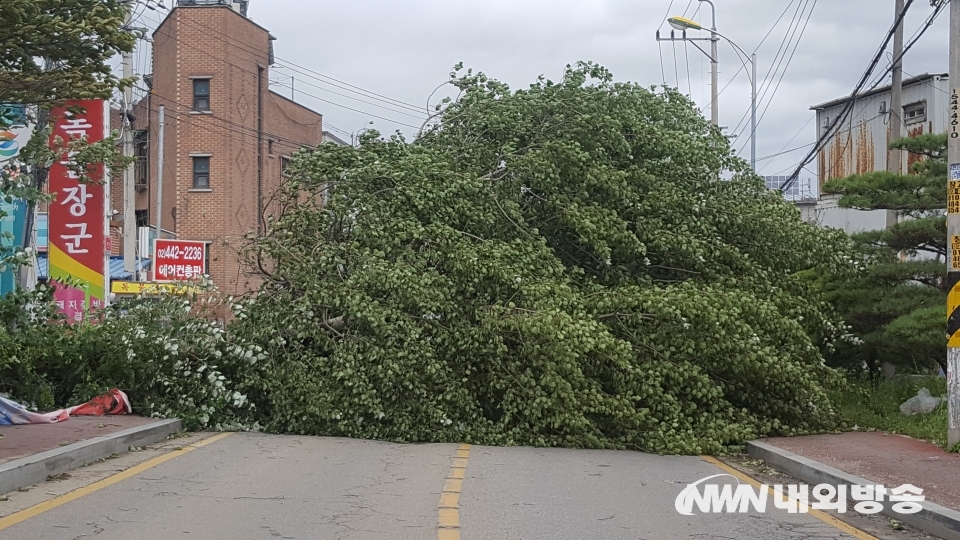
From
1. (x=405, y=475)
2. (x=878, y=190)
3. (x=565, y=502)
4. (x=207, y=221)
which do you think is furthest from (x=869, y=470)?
(x=207, y=221)

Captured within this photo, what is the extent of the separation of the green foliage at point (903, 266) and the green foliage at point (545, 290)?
0.62 m

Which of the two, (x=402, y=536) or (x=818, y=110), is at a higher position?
(x=818, y=110)

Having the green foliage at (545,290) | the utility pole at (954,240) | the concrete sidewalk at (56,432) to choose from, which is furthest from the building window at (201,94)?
the utility pole at (954,240)

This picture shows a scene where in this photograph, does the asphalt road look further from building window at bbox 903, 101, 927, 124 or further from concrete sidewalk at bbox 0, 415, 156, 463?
building window at bbox 903, 101, 927, 124

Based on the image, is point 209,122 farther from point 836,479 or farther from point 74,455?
point 836,479

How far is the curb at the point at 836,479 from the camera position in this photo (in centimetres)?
726

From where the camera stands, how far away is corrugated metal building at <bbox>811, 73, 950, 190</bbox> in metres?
28.2

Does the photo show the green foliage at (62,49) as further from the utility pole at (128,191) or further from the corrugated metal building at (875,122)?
the corrugated metal building at (875,122)

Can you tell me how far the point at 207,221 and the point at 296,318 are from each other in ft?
80.0

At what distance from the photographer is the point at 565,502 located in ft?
27.5

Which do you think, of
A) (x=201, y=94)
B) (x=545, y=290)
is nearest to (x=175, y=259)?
(x=201, y=94)

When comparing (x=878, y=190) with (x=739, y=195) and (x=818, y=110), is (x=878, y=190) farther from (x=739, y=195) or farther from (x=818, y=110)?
(x=818, y=110)

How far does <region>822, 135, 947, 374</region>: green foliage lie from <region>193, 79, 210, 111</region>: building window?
2679 cm

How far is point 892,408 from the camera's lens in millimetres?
14891
